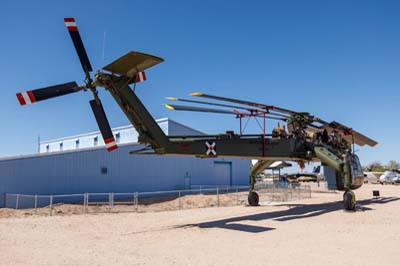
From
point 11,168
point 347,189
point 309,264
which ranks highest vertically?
point 11,168

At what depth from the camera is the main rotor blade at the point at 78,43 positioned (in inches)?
412

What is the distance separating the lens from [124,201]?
25.2 meters

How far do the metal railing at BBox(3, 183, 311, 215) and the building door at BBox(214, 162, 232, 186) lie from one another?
597cm

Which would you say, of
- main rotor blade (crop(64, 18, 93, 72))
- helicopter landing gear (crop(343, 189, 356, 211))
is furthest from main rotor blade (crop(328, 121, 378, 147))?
main rotor blade (crop(64, 18, 93, 72))

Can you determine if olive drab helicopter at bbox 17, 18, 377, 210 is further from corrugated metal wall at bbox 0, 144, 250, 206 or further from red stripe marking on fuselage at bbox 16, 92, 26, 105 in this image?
corrugated metal wall at bbox 0, 144, 250, 206

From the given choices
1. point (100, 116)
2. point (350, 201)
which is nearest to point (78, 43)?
point (100, 116)

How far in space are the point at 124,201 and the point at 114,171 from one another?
252 cm

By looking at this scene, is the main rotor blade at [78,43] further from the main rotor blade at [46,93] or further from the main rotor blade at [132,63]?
the main rotor blade at [46,93]

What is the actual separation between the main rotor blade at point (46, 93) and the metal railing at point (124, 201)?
850 cm

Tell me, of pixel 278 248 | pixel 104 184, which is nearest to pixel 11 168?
pixel 104 184

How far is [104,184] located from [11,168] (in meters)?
6.56

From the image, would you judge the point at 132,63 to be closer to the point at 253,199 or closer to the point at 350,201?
the point at 253,199

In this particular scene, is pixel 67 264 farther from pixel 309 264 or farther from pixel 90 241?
pixel 309 264

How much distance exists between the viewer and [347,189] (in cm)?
1670
